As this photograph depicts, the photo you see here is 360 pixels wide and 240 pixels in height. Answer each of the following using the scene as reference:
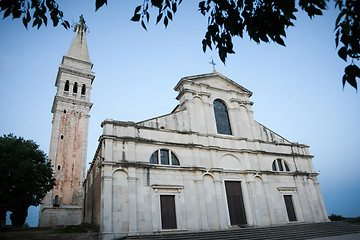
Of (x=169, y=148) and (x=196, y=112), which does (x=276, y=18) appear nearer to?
(x=169, y=148)

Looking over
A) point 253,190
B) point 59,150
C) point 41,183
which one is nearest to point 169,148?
point 253,190

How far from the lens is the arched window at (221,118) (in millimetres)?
22766

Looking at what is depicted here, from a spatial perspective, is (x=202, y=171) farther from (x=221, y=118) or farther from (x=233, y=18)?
(x=233, y=18)

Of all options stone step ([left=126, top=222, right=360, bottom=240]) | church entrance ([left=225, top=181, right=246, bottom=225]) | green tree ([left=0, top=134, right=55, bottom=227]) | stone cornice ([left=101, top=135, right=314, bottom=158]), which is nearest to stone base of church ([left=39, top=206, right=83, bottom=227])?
green tree ([left=0, top=134, right=55, bottom=227])

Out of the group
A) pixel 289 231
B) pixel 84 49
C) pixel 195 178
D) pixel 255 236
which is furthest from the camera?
pixel 84 49

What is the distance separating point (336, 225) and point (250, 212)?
7.08 meters

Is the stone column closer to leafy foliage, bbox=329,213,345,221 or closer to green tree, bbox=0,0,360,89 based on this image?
green tree, bbox=0,0,360,89

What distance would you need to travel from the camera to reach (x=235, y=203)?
1967cm

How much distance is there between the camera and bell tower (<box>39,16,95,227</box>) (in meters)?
29.1


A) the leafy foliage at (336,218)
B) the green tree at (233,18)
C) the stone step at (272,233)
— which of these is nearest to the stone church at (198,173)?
the stone step at (272,233)

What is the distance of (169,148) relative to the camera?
1894 cm

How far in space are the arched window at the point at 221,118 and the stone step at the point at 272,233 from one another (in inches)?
343

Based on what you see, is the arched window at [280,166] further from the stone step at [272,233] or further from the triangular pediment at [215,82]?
the triangular pediment at [215,82]

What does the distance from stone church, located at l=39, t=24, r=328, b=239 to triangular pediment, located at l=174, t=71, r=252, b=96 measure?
0.10 meters
